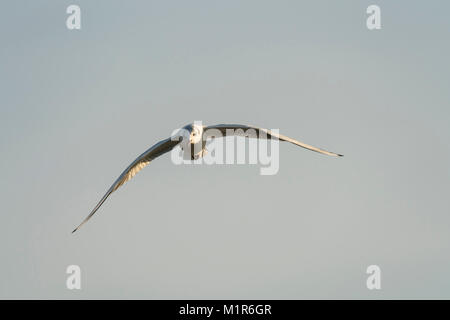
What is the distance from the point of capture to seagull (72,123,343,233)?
27.5 metres

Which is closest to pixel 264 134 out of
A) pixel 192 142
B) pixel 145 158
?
pixel 192 142

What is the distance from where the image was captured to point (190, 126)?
93.9ft

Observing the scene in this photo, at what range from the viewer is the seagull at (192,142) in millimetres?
27469

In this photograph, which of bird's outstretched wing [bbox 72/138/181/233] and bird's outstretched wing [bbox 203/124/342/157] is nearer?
bird's outstretched wing [bbox 203/124/342/157]

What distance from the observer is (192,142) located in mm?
28656

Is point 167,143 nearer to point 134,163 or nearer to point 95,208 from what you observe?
point 134,163

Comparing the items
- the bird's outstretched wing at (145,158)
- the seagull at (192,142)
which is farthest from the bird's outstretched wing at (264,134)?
the bird's outstretched wing at (145,158)

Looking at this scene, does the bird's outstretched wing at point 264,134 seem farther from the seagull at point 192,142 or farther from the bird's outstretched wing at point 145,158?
the bird's outstretched wing at point 145,158

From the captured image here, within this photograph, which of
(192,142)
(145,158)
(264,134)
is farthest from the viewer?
(145,158)

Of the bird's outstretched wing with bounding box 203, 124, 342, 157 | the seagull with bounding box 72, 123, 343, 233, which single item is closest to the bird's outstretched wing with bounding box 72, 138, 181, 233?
the seagull with bounding box 72, 123, 343, 233

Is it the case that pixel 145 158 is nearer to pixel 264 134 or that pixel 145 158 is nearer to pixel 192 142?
pixel 192 142

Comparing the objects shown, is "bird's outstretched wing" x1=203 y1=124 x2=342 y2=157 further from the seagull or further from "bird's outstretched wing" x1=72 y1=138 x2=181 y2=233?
"bird's outstretched wing" x1=72 y1=138 x2=181 y2=233
